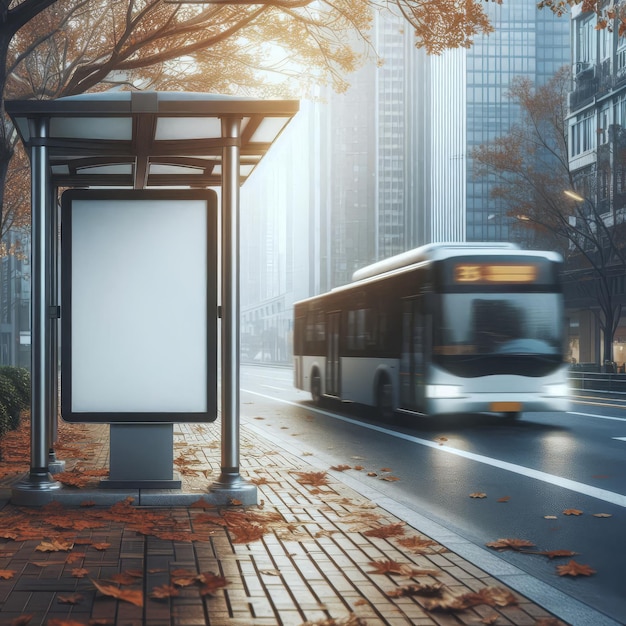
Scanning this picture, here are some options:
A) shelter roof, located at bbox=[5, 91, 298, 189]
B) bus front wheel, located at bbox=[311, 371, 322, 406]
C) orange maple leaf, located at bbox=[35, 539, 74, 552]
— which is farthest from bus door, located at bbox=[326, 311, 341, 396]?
orange maple leaf, located at bbox=[35, 539, 74, 552]

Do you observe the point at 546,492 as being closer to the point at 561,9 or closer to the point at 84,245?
the point at 84,245

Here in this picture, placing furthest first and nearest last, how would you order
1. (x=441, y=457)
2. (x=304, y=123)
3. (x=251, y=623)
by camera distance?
1. (x=304, y=123)
2. (x=441, y=457)
3. (x=251, y=623)

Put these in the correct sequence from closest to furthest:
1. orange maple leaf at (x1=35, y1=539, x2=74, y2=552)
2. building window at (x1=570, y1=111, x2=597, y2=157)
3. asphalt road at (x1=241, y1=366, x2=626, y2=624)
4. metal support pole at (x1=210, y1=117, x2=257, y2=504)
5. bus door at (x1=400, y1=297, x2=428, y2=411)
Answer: orange maple leaf at (x1=35, y1=539, x2=74, y2=552)
asphalt road at (x1=241, y1=366, x2=626, y2=624)
metal support pole at (x1=210, y1=117, x2=257, y2=504)
bus door at (x1=400, y1=297, x2=428, y2=411)
building window at (x1=570, y1=111, x2=597, y2=157)

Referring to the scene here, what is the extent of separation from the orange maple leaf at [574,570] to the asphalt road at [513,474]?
0.17 feet

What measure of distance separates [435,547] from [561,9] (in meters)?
7.56

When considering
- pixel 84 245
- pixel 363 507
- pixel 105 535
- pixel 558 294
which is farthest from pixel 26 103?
pixel 558 294

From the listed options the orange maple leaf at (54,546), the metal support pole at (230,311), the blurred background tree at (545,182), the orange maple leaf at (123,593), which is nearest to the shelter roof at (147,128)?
the metal support pole at (230,311)

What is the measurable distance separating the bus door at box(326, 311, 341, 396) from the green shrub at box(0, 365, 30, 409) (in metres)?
6.74

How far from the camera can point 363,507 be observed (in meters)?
7.53

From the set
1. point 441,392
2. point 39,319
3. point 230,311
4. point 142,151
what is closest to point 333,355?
point 441,392

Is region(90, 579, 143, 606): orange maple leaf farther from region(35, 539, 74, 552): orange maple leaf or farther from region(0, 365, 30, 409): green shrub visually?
region(0, 365, 30, 409): green shrub

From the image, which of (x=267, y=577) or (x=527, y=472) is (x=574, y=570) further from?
(x=527, y=472)

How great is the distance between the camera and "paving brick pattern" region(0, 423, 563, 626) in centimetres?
436

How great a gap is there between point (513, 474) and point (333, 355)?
1126 centimetres
